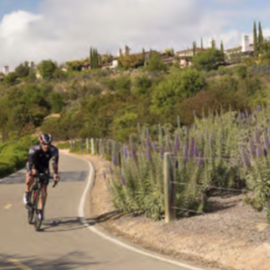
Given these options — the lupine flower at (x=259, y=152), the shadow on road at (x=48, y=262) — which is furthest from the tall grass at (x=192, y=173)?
the shadow on road at (x=48, y=262)

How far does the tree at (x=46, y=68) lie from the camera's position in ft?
436

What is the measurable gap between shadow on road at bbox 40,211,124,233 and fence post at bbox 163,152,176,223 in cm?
182

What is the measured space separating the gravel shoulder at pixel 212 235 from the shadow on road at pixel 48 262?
4.44 feet

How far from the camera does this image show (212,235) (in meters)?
8.55

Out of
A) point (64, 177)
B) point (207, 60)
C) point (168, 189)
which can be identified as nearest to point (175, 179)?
point (168, 189)

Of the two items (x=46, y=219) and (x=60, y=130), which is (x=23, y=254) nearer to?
(x=46, y=219)

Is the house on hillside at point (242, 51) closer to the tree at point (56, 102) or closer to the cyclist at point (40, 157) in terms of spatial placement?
the tree at point (56, 102)

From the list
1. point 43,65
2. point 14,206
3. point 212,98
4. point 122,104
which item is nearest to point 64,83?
point 43,65

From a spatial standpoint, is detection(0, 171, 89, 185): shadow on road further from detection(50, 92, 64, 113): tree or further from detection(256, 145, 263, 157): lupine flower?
detection(50, 92, 64, 113): tree

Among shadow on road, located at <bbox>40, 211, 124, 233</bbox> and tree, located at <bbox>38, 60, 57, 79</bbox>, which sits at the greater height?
tree, located at <bbox>38, 60, 57, 79</bbox>

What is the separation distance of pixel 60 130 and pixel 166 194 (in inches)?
2385

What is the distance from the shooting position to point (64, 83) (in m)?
114

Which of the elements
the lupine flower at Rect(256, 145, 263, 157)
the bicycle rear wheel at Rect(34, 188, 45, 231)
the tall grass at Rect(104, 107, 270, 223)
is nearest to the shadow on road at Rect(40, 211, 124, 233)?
the bicycle rear wheel at Rect(34, 188, 45, 231)

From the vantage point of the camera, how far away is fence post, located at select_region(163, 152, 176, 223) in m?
9.84
